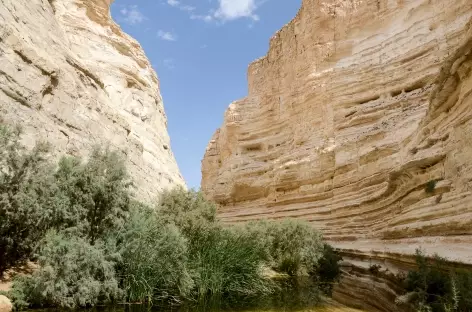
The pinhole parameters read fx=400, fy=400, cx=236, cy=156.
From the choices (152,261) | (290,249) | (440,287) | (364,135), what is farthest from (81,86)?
(440,287)

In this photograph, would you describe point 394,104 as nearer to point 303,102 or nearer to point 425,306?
point 303,102

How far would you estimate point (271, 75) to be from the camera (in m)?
35.2

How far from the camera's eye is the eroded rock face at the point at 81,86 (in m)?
13.6

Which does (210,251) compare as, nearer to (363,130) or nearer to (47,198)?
(47,198)

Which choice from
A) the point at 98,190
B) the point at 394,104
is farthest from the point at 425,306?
the point at 394,104

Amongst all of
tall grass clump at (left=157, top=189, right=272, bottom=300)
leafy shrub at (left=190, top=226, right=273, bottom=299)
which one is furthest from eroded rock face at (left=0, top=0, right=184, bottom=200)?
leafy shrub at (left=190, top=226, right=273, bottom=299)

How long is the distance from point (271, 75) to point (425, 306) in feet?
96.2

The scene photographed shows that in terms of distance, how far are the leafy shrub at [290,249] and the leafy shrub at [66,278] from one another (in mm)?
9205

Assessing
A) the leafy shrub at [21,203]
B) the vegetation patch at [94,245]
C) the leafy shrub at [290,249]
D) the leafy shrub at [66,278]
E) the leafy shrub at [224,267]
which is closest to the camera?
the leafy shrub at [66,278]

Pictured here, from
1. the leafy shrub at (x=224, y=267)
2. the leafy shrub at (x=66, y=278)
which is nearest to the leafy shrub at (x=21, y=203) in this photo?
the leafy shrub at (x=66, y=278)

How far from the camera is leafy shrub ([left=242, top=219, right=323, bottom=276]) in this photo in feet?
54.9

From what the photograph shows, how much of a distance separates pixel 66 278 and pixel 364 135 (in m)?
18.9

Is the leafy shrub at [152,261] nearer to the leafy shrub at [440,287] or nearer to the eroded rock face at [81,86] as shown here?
the eroded rock face at [81,86]

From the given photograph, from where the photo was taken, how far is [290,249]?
16781 mm
